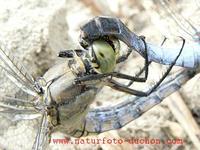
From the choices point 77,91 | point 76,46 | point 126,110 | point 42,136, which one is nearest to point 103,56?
point 77,91

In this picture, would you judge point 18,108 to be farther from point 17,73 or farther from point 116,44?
point 116,44

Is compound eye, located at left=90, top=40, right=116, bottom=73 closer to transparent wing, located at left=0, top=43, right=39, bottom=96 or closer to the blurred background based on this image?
transparent wing, located at left=0, top=43, right=39, bottom=96

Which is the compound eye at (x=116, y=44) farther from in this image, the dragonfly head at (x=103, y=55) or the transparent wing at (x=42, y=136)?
the transparent wing at (x=42, y=136)

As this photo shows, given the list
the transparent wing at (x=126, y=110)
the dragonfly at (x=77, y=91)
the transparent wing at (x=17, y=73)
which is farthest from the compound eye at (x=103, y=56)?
the transparent wing at (x=126, y=110)

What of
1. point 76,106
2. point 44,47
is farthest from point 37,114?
point 44,47

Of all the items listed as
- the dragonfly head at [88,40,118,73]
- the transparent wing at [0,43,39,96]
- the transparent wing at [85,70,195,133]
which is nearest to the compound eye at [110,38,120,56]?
the dragonfly head at [88,40,118,73]

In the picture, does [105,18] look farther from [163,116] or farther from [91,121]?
[163,116]

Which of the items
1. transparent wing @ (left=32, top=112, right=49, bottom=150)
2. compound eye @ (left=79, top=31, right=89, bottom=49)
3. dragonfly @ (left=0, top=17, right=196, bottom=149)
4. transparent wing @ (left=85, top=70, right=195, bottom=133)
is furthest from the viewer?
transparent wing @ (left=85, top=70, right=195, bottom=133)
